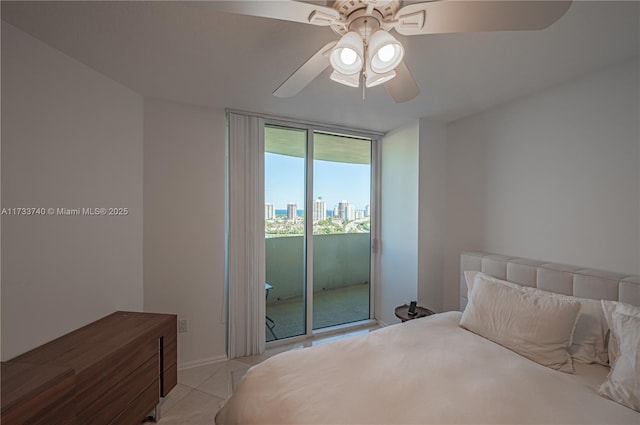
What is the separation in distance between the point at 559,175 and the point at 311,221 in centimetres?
221

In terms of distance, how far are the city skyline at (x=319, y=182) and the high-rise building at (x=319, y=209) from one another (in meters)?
0.04

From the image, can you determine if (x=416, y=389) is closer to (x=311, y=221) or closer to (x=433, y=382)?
(x=433, y=382)

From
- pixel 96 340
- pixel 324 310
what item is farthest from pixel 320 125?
pixel 96 340

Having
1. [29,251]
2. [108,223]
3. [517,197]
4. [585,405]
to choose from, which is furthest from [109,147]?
[517,197]

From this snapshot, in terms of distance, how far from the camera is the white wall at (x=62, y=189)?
1438 millimetres

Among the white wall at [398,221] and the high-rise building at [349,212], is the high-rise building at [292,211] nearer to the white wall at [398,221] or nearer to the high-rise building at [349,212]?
the high-rise building at [349,212]

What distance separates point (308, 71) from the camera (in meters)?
1.31

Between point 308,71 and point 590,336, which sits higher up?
point 308,71

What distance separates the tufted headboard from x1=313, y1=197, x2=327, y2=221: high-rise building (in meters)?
1.55

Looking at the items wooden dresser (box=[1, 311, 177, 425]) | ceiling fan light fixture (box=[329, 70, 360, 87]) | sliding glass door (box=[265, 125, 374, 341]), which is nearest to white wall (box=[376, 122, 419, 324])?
sliding glass door (box=[265, 125, 374, 341])

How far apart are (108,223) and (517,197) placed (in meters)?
3.32

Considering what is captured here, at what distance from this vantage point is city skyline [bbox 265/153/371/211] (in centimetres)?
289

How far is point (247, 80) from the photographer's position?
6.52ft

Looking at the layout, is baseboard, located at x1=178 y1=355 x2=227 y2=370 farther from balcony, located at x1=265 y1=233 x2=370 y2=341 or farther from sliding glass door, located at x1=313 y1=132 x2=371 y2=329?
sliding glass door, located at x1=313 y1=132 x2=371 y2=329
